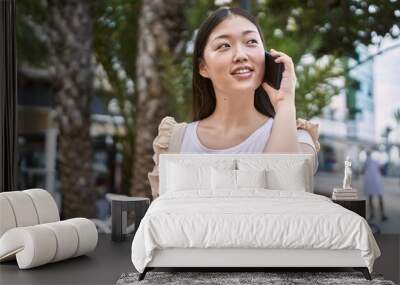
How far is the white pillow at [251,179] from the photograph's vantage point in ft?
16.5

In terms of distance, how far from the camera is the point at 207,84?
606cm

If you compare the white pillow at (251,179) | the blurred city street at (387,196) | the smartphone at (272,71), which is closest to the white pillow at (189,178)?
the white pillow at (251,179)

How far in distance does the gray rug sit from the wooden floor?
0.55 feet

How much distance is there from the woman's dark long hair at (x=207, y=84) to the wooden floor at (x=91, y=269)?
158 cm

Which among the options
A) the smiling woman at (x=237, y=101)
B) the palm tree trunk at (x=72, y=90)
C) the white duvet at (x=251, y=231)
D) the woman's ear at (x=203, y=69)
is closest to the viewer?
the white duvet at (x=251, y=231)

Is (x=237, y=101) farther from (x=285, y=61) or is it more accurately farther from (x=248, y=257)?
(x=248, y=257)

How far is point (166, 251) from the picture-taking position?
389 centimetres

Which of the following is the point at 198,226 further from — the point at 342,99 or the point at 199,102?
the point at 342,99

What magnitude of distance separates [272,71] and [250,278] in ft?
8.34

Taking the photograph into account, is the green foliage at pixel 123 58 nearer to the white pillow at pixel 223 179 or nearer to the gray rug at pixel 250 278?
the white pillow at pixel 223 179

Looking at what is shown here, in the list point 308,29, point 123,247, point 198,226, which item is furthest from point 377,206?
point 198,226

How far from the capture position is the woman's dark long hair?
5.92 meters

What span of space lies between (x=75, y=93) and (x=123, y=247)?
2081mm

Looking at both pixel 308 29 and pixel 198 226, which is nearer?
pixel 198 226
